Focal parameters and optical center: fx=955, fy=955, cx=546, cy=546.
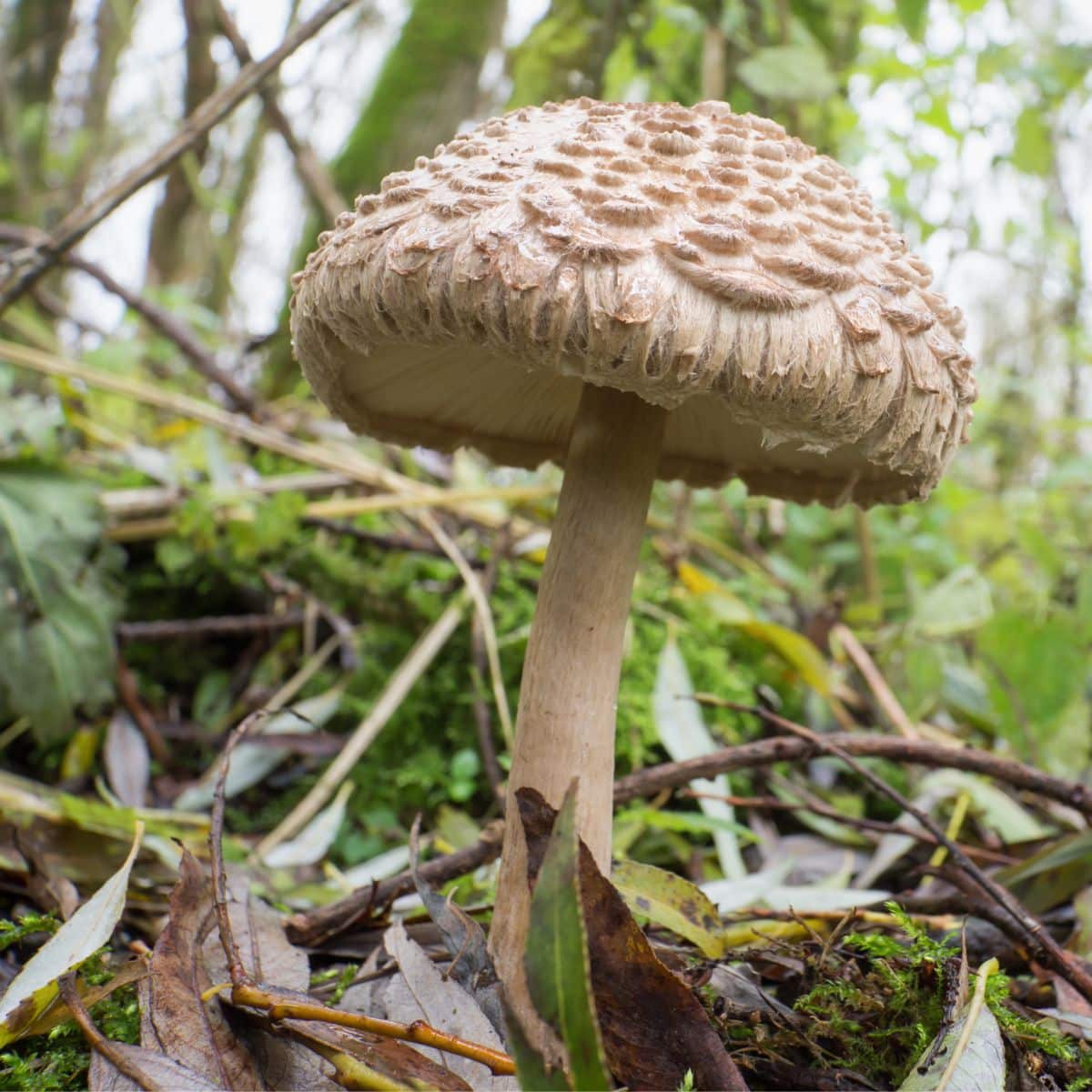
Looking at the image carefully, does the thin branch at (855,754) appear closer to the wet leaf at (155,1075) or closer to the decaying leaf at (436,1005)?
the decaying leaf at (436,1005)

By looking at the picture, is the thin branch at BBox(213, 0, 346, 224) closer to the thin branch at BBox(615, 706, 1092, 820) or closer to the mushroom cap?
the mushroom cap

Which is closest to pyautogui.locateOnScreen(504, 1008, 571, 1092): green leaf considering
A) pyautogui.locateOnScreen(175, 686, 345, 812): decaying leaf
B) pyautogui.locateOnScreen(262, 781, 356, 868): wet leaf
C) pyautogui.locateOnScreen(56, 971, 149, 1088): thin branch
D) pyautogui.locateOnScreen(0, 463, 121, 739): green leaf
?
pyautogui.locateOnScreen(56, 971, 149, 1088): thin branch

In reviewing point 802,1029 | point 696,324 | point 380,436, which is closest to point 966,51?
point 380,436

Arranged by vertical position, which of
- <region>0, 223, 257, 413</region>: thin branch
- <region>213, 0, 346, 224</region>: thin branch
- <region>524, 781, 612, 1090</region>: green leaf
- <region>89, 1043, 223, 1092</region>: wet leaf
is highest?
<region>213, 0, 346, 224</region>: thin branch

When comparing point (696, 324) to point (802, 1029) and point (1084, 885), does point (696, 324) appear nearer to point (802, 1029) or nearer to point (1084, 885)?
point (802, 1029)

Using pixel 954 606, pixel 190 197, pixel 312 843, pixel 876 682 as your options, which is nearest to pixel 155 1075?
pixel 312 843
